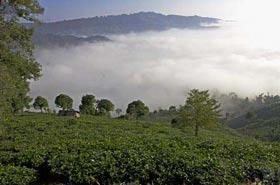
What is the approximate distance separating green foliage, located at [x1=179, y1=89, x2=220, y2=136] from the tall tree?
96.2 feet

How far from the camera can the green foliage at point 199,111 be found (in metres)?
50.9

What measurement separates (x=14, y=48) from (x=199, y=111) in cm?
3140

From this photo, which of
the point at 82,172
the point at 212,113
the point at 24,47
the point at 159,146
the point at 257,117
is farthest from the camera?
the point at 257,117

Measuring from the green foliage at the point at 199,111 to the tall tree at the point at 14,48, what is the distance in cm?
2932

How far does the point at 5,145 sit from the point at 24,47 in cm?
709

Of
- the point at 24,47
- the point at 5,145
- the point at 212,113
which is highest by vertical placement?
the point at 24,47

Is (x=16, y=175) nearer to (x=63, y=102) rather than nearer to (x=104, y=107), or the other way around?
(x=104, y=107)

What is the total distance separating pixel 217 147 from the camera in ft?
55.3

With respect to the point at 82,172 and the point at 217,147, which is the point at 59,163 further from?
the point at 217,147

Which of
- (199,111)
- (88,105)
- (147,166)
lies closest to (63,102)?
(88,105)

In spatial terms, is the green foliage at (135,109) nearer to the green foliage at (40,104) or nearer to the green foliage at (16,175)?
the green foliage at (40,104)

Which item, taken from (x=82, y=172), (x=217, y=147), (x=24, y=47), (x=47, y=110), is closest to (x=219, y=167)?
(x=217, y=147)

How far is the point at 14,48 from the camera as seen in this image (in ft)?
82.9

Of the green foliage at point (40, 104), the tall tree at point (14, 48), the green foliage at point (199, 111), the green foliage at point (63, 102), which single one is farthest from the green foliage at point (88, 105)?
the tall tree at point (14, 48)
